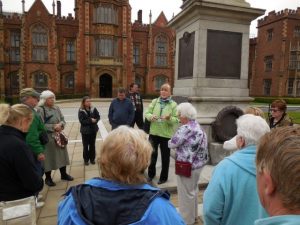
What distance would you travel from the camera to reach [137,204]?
144 centimetres

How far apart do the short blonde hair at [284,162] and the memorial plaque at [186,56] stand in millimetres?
5497

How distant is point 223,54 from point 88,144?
4.15 m

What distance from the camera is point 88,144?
6961 mm

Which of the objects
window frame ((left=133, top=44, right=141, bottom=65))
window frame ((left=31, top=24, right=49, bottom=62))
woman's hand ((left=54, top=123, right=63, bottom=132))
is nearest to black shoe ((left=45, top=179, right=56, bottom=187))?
woman's hand ((left=54, top=123, right=63, bottom=132))

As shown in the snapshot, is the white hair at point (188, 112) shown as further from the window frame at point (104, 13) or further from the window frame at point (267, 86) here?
the window frame at point (267, 86)

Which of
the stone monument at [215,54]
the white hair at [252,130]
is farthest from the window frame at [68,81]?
the white hair at [252,130]

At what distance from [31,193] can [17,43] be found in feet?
137

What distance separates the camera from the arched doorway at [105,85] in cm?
3766

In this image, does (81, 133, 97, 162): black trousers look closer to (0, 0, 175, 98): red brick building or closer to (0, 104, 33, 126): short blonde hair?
(0, 104, 33, 126): short blonde hair

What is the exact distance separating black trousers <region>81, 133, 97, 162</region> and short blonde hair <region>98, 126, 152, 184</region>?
17.4 ft

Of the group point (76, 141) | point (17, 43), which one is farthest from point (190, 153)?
point (17, 43)

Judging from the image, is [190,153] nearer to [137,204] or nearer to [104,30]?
[137,204]

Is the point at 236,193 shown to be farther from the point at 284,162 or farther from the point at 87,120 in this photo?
the point at 87,120

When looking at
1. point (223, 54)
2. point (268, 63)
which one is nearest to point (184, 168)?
point (223, 54)
